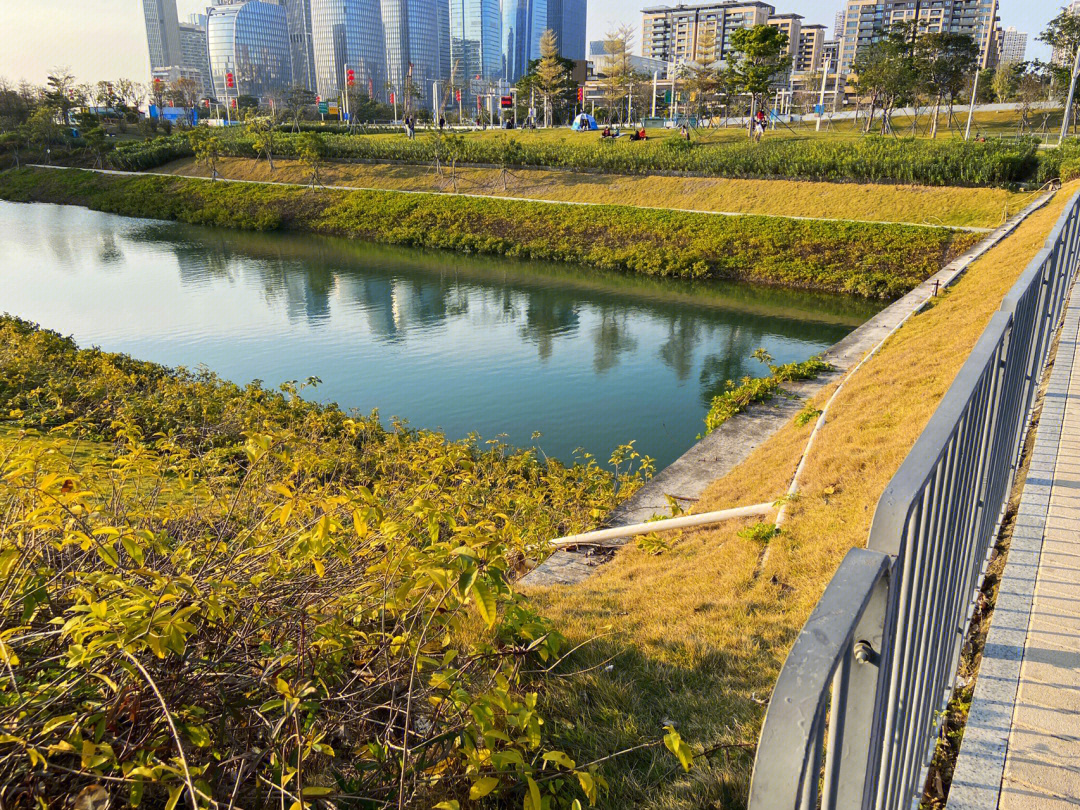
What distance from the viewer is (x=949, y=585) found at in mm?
1827

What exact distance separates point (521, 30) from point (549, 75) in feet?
372

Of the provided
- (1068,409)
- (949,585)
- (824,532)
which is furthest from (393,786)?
(1068,409)

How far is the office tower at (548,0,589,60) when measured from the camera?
511 feet

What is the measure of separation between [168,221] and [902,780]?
37.4 meters

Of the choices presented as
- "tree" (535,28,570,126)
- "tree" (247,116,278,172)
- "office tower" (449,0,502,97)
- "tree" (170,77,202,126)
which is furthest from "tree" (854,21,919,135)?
"office tower" (449,0,502,97)

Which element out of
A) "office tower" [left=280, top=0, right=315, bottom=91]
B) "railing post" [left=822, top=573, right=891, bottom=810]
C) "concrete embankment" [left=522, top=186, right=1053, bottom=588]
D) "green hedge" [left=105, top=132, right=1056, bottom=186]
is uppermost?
"office tower" [left=280, top=0, right=315, bottom=91]

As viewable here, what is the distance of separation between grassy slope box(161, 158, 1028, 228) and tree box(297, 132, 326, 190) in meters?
0.63

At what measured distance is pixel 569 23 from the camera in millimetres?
161875

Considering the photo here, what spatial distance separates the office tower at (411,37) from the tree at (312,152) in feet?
277

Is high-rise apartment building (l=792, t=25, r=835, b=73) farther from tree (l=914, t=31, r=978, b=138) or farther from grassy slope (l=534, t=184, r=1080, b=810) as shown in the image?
grassy slope (l=534, t=184, r=1080, b=810)

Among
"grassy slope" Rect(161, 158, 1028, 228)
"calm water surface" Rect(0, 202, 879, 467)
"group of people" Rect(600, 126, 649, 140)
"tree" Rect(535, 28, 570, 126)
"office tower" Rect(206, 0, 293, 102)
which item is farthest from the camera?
"office tower" Rect(206, 0, 293, 102)

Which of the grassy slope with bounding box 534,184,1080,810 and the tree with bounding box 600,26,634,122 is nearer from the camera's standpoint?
the grassy slope with bounding box 534,184,1080,810

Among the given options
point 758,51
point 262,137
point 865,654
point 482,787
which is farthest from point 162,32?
point 865,654

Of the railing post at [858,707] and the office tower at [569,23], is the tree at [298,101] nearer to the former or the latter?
the railing post at [858,707]
